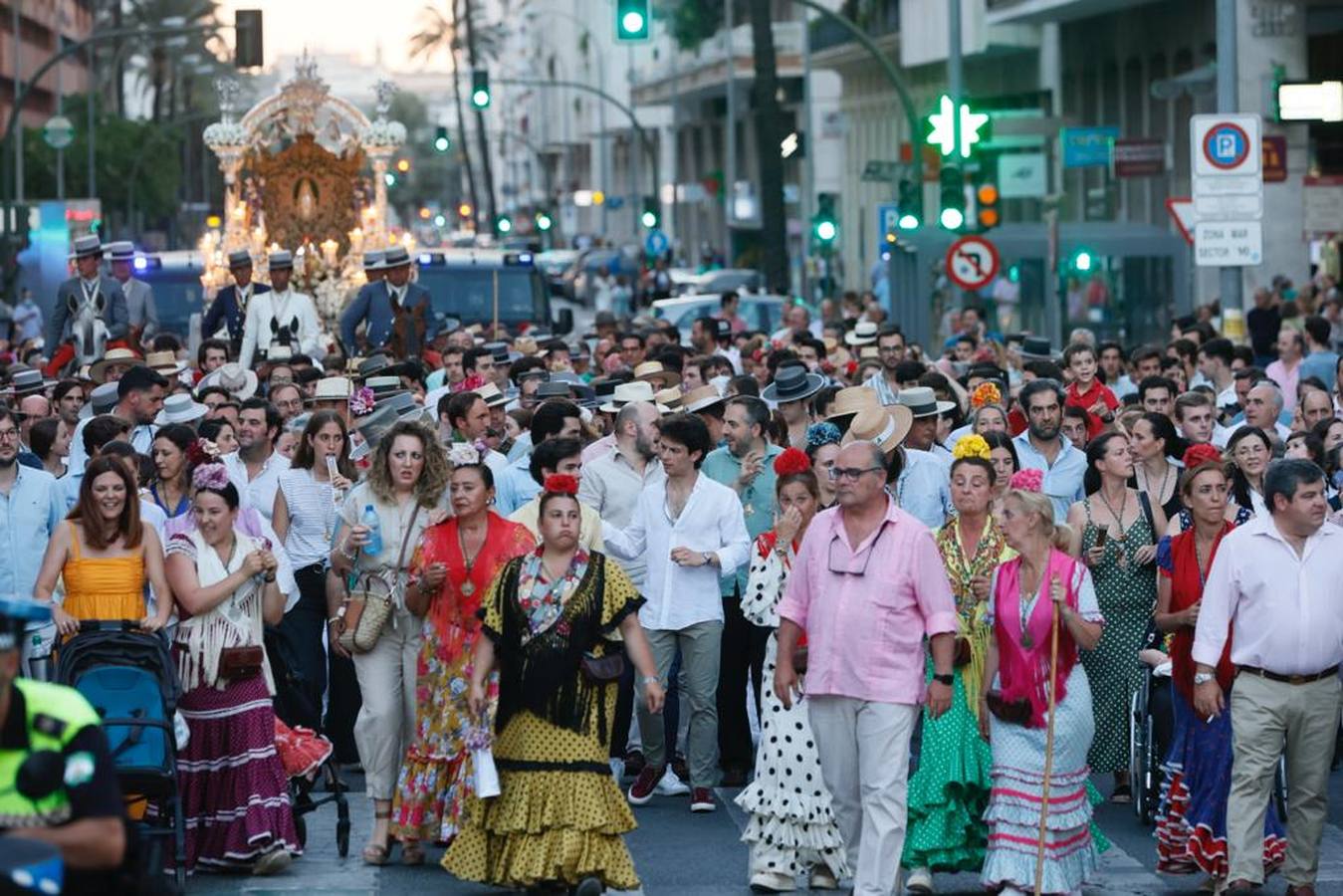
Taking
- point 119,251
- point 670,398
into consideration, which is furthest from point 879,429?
point 119,251

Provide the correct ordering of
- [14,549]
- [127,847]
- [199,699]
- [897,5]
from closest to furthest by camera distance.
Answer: [127,847] < [199,699] < [14,549] < [897,5]

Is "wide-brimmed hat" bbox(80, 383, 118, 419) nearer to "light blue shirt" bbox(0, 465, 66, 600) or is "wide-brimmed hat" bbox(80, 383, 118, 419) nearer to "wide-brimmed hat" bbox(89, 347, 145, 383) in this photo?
"wide-brimmed hat" bbox(89, 347, 145, 383)

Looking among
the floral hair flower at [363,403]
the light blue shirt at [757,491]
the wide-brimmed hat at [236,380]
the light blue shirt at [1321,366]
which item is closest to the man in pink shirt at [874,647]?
the light blue shirt at [757,491]

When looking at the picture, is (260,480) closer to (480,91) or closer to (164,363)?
(164,363)

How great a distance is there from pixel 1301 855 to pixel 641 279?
5391 cm

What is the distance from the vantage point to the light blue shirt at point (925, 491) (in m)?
13.8

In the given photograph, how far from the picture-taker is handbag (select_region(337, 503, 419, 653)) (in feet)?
37.3

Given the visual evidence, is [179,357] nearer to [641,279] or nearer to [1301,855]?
[1301,855]

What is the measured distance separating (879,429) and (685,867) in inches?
107

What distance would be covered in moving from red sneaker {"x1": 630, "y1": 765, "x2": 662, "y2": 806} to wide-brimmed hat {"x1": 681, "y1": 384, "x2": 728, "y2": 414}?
7.88 ft

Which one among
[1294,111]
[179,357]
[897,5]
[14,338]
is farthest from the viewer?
[897,5]

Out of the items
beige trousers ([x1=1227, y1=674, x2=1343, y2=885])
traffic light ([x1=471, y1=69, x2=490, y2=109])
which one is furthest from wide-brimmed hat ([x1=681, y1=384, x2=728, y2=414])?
traffic light ([x1=471, y1=69, x2=490, y2=109])

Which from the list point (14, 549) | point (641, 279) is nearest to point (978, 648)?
point (14, 549)

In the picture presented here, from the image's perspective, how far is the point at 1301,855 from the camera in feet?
33.9
